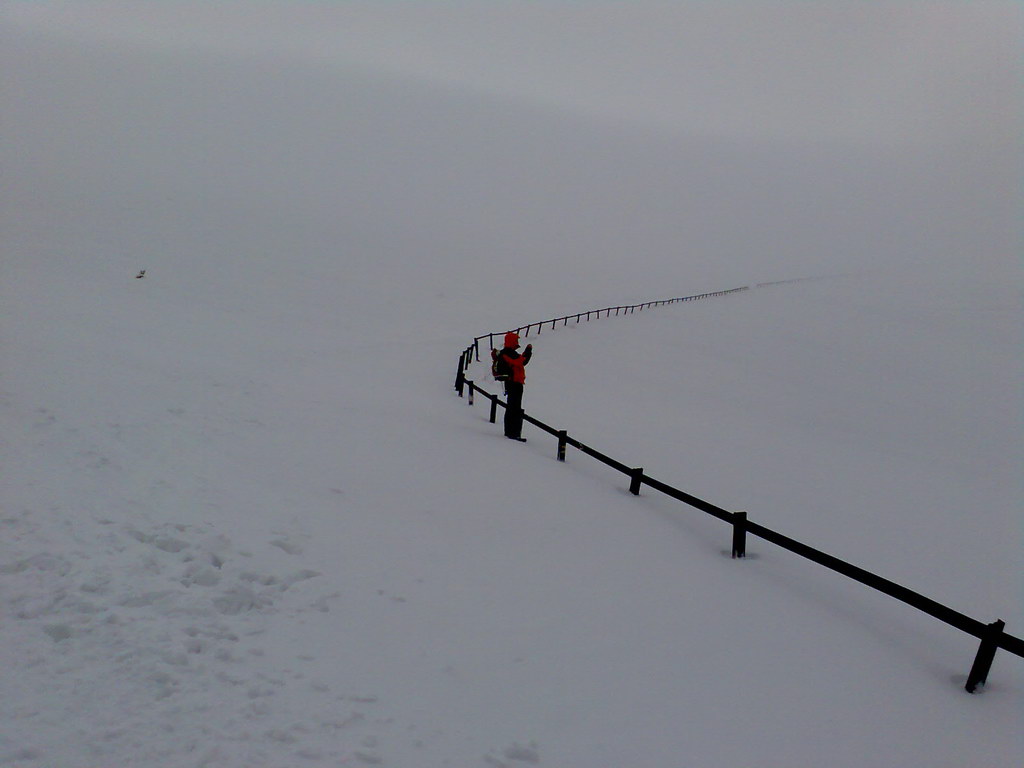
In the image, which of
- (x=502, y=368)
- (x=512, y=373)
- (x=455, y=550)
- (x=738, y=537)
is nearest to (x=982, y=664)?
(x=738, y=537)

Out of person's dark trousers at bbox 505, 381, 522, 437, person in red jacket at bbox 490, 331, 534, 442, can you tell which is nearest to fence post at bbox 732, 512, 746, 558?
person in red jacket at bbox 490, 331, 534, 442

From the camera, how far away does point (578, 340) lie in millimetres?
28422

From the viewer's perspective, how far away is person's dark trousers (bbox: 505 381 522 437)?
39.1 feet

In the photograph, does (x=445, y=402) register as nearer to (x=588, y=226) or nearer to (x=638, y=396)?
(x=638, y=396)

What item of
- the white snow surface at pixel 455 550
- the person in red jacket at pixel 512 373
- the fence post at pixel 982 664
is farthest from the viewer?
the person in red jacket at pixel 512 373

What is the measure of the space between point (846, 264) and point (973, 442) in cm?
9240

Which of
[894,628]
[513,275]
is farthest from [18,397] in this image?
[513,275]

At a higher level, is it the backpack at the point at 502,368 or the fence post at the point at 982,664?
the backpack at the point at 502,368

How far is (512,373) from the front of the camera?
11672 mm

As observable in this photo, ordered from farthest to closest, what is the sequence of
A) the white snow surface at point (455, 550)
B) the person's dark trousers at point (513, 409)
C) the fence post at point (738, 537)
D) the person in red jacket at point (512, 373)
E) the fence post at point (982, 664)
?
the person's dark trousers at point (513, 409), the person in red jacket at point (512, 373), the fence post at point (738, 537), the fence post at point (982, 664), the white snow surface at point (455, 550)

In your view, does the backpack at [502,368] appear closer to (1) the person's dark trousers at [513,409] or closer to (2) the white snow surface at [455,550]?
(1) the person's dark trousers at [513,409]

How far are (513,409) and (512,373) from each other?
852 mm

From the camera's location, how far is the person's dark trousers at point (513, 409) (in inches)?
469

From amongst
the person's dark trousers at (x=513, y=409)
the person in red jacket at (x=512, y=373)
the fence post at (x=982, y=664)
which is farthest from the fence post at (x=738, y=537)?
the person's dark trousers at (x=513, y=409)
